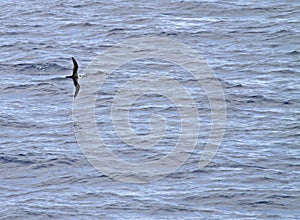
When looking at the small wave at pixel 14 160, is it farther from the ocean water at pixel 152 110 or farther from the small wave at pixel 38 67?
the small wave at pixel 38 67

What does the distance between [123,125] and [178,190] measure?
23.3 feet

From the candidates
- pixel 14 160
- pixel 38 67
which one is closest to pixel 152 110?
pixel 14 160

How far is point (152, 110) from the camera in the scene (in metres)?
51.0

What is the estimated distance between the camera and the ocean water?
41.7 m

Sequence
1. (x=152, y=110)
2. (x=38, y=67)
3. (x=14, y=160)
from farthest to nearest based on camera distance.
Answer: (x=38, y=67) → (x=152, y=110) → (x=14, y=160)

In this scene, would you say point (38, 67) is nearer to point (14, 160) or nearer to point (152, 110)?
point (152, 110)

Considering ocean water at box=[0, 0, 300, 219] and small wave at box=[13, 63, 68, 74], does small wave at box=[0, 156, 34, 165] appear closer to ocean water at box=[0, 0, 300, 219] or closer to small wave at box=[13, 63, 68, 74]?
ocean water at box=[0, 0, 300, 219]

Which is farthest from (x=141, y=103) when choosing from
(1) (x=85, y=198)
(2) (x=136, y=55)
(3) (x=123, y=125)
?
(1) (x=85, y=198)

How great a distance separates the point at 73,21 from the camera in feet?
210

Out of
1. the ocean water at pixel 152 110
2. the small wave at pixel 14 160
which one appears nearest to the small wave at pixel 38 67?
the ocean water at pixel 152 110

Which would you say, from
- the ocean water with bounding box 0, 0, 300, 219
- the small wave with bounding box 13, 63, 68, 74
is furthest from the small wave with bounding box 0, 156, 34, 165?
the small wave with bounding box 13, 63, 68, 74

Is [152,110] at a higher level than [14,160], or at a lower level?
higher

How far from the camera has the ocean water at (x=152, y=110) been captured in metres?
41.7

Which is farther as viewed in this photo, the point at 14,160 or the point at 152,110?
the point at 152,110
